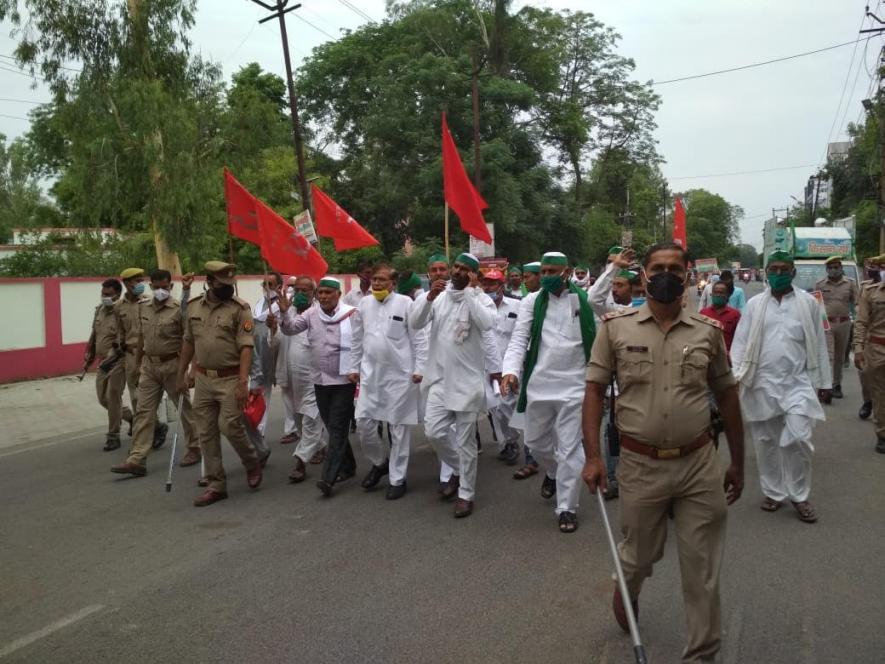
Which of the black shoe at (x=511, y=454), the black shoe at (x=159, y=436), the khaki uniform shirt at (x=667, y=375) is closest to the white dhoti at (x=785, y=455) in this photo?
the black shoe at (x=511, y=454)

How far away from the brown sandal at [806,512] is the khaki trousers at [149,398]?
534cm

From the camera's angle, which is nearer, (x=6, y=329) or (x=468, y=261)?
(x=468, y=261)

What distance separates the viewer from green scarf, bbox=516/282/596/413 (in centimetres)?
570

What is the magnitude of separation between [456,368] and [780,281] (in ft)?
8.16

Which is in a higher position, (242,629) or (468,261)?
(468,261)

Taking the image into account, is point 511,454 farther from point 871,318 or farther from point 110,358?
point 110,358

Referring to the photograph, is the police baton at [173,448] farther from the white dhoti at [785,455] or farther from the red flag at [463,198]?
the white dhoti at [785,455]

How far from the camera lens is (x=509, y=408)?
7.94 meters

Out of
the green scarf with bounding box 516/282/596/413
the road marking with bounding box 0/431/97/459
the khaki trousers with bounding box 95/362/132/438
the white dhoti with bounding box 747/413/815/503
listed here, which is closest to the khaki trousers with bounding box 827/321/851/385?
the white dhoti with bounding box 747/413/815/503

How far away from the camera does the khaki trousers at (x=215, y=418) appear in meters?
6.38

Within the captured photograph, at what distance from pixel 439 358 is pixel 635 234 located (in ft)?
161

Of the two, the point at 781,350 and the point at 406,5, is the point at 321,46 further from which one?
the point at 781,350

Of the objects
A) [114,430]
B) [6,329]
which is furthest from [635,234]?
[114,430]

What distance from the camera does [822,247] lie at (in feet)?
69.7
